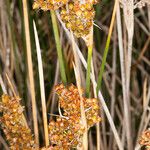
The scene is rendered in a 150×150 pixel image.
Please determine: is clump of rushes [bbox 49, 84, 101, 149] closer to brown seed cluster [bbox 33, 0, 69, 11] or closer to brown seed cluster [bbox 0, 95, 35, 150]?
brown seed cluster [bbox 0, 95, 35, 150]

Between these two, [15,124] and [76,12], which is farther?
[15,124]

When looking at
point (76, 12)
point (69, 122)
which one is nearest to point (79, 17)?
point (76, 12)

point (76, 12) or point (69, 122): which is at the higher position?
point (76, 12)

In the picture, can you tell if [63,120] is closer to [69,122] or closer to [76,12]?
[69,122]

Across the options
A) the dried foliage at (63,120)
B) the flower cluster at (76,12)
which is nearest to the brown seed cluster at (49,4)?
the flower cluster at (76,12)

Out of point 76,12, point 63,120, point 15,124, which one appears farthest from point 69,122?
point 76,12

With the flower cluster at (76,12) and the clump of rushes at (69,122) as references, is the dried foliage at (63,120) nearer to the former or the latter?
the clump of rushes at (69,122)
